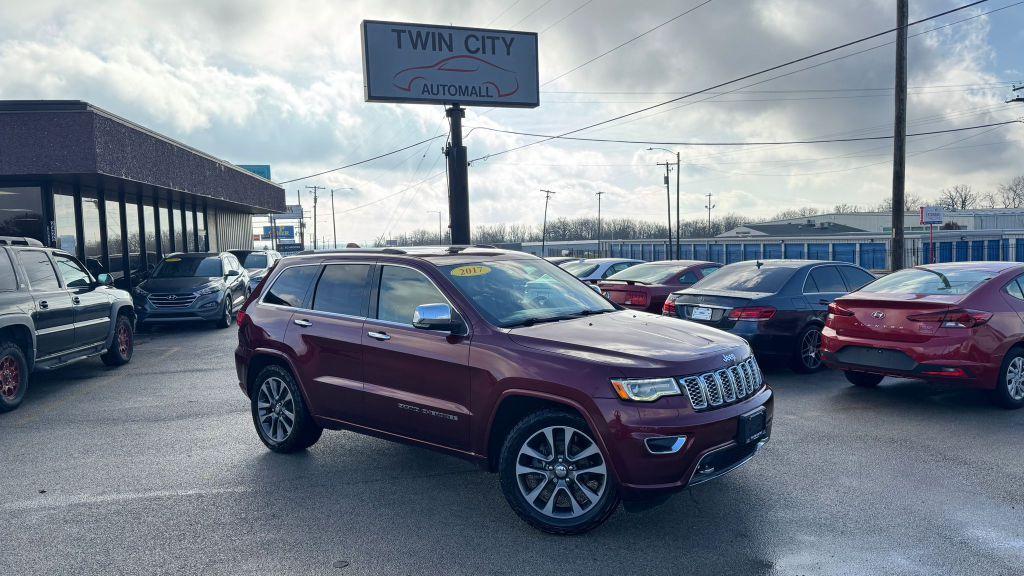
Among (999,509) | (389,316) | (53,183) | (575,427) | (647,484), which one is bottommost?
(999,509)

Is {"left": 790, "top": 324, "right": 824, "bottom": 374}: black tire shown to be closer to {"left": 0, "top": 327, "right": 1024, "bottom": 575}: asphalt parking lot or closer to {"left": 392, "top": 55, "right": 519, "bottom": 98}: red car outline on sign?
{"left": 0, "top": 327, "right": 1024, "bottom": 575}: asphalt parking lot

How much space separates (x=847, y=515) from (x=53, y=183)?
18531mm

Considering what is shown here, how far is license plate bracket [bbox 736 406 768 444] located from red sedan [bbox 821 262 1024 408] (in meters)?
3.43

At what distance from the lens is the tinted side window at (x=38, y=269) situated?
28.0ft

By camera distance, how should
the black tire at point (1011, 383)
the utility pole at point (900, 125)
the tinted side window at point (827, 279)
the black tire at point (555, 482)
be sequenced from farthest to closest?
the utility pole at point (900, 125) → the tinted side window at point (827, 279) → the black tire at point (1011, 383) → the black tire at point (555, 482)

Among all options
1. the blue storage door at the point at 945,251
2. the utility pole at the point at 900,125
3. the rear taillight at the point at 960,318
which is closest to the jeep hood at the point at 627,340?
the rear taillight at the point at 960,318

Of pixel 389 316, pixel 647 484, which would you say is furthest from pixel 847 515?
pixel 389 316

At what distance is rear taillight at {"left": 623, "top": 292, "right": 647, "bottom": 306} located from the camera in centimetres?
1212

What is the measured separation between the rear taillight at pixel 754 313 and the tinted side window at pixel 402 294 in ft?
16.8

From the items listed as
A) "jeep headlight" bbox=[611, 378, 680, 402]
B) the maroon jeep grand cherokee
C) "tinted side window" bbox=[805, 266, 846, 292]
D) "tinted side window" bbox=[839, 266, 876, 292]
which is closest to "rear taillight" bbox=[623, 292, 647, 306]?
"tinted side window" bbox=[805, 266, 846, 292]

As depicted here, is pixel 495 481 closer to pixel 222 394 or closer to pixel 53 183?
pixel 222 394

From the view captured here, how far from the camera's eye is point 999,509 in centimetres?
453

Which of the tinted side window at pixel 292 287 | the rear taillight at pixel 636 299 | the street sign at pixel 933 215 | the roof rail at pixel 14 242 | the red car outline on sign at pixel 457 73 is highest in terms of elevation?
the red car outline on sign at pixel 457 73

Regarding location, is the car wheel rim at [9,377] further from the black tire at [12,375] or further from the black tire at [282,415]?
the black tire at [282,415]
